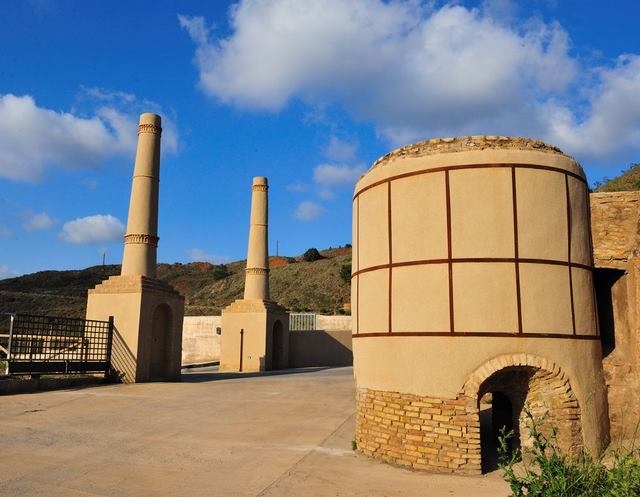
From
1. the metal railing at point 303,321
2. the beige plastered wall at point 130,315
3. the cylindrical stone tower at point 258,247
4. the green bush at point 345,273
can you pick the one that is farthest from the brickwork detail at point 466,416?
the green bush at point 345,273

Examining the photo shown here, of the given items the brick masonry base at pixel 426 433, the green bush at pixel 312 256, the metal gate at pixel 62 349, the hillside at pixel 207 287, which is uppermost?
the green bush at pixel 312 256

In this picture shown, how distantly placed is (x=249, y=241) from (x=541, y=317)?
2176cm

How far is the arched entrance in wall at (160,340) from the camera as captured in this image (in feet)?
68.9

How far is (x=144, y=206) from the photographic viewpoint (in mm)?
21469

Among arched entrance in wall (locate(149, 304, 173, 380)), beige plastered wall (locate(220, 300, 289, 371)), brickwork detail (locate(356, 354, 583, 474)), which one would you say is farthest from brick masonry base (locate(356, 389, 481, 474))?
beige plastered wall (locate(220, 300, 289, 371))

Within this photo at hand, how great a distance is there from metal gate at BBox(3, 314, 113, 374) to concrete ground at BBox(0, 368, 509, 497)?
5.21 ft

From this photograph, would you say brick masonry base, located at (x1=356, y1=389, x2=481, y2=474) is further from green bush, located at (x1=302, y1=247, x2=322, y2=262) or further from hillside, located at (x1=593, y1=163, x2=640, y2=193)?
green bush, located at (x1=302, y1=247, x2=322, y2=262)

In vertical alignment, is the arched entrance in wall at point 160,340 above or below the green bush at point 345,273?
below

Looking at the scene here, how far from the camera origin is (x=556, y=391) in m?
9.25

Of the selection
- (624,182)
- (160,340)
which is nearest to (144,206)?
(160,340)

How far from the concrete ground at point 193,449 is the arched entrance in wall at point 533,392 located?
1.31m

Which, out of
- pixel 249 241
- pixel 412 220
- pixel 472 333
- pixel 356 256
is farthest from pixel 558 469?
pixel 249 241

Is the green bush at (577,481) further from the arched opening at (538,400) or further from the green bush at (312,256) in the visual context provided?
the green bush at (312,256)

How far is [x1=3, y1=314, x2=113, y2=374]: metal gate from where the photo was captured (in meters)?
17.0
